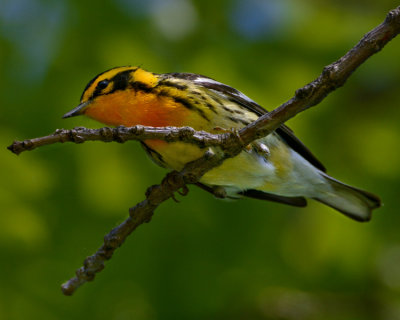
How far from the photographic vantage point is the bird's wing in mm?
3590

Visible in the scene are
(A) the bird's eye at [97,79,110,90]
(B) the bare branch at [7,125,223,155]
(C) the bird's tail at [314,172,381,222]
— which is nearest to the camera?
(B) the bare branch at [7,125,223,155]

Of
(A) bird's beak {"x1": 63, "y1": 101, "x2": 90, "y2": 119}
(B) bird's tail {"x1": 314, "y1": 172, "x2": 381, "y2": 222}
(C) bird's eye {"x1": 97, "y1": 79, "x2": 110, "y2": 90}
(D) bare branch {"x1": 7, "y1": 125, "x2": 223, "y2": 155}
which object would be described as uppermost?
(B) bird's tail {"x1": 314, "y1": 172, "x2": 381, "y2": 222}

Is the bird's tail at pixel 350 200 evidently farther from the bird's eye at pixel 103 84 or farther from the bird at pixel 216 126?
the bird's eye at pixel 103 84

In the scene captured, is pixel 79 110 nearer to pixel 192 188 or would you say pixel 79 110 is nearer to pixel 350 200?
pixel 192 188

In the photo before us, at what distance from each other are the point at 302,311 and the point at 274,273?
468 millimetres

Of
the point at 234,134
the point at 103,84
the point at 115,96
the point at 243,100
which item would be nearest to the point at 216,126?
→ the point at 243,100

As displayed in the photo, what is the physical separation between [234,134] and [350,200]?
1908mm

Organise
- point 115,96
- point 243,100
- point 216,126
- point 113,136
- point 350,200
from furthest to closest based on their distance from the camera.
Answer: point 350,200, point 243,100, point 115,96, point 216,126, point 113,136

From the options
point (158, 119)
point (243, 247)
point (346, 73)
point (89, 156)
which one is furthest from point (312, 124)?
point (346, 73)

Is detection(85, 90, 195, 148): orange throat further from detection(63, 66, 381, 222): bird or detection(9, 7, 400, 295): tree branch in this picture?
detection(9, 7, 400, 295): tree branch

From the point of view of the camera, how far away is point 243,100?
3.65 metres

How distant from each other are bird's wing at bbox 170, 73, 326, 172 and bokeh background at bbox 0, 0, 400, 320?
13cm

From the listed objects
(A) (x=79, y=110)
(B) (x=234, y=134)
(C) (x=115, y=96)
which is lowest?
(B) (x=234, y=134)

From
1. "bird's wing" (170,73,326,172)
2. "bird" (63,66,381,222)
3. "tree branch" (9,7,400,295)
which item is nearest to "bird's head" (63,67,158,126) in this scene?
"bird" (63,66,381,222)
